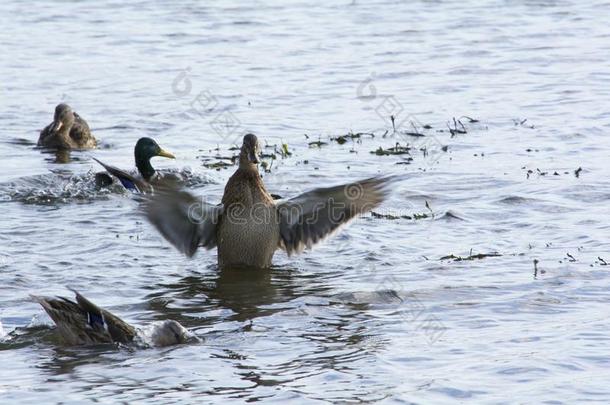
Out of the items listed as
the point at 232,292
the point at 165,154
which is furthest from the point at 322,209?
the point at 165,154

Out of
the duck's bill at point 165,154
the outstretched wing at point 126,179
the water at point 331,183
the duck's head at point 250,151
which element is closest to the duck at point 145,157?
the duck's bill at point 165,154

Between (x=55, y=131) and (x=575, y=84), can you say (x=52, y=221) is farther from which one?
(x=575, y=84)

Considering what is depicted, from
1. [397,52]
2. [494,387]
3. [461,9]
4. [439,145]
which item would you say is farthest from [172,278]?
[461,9]

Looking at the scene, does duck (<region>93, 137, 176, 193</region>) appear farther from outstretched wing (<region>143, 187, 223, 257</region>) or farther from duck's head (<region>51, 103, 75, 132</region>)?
outstretched wing (<region>143, 187, 223, 257</region>)

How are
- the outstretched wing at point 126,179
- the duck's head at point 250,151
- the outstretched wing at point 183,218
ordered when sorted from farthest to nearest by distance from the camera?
the outstretched wing at point 126,179, the duck's head at point 250,151, the outstretched wing at point 183,218

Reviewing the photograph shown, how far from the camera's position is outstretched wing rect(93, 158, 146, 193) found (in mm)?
10506

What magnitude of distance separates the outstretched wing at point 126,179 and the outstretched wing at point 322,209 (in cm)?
126

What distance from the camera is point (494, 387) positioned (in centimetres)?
690

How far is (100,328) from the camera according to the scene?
7.75 meters

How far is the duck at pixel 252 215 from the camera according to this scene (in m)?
9.65

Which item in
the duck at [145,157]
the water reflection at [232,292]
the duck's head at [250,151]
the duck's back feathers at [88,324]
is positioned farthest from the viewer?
the duck at [145,157]

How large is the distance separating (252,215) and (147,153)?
117 inches

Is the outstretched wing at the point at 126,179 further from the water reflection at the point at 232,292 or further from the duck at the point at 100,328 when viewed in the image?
the duck at the point at 100,328

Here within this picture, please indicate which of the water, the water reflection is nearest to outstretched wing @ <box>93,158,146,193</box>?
the water
